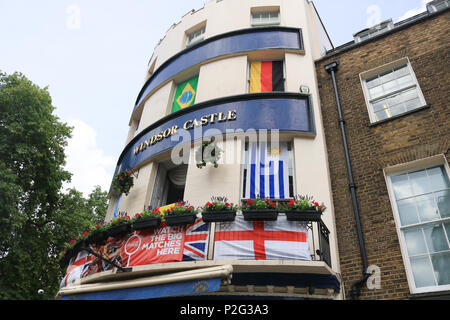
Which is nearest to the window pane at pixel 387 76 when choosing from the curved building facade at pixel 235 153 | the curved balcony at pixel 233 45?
the curved building facade at pixel 235 153

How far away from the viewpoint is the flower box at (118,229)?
7.63 m

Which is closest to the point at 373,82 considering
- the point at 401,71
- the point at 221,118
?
the point at 401,71

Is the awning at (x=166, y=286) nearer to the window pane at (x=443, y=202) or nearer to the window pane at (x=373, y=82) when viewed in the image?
the window pane at (x=443, y=202)

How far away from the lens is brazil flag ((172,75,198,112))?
11773 mm

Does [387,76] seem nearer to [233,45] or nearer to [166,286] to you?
[233,45]

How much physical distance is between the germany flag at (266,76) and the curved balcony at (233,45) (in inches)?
23.0

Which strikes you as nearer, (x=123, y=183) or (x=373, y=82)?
(x=373, y=82)

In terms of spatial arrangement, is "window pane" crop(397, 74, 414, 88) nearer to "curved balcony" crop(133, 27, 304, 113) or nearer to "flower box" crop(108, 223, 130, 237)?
"curved balcony" crop(133, 27, 304, 113)

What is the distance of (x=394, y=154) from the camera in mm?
7617

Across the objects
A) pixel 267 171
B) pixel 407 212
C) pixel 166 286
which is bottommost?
pixel 166 286

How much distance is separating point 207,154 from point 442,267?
5.98m

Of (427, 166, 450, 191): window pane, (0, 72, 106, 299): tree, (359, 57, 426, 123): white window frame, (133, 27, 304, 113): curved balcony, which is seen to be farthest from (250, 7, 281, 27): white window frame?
(0, 72, 106, 299): tree

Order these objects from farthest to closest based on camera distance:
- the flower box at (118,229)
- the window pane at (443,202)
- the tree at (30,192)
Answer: the tree at (30,192) < the flower box at (118,229) < the window pane at (443,202)

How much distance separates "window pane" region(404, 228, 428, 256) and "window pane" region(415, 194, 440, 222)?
325mm
